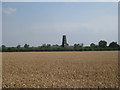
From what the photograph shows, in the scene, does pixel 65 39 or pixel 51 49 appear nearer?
pixel 51 49

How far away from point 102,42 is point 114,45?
1366 centimetres

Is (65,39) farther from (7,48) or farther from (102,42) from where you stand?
(7,48)

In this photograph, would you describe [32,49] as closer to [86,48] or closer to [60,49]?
[60,49]

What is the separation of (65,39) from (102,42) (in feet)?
72.1

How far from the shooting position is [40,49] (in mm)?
96000

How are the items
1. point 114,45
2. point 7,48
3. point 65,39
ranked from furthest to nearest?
point 65,39, point 114,45, point 7,48

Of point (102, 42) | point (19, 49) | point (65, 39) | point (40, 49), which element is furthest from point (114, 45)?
point (19, 49)

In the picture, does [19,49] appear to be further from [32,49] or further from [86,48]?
[86,48]

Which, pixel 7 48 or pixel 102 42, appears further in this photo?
pixel 102 42

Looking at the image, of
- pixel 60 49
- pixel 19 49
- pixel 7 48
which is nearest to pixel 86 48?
pixel 60 49

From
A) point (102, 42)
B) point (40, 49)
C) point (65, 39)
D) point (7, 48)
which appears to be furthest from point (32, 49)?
point (102, 42)

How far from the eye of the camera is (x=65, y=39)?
113 meters

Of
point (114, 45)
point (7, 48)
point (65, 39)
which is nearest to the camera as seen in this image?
point (7, 48)

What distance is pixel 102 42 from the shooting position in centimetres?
11362
